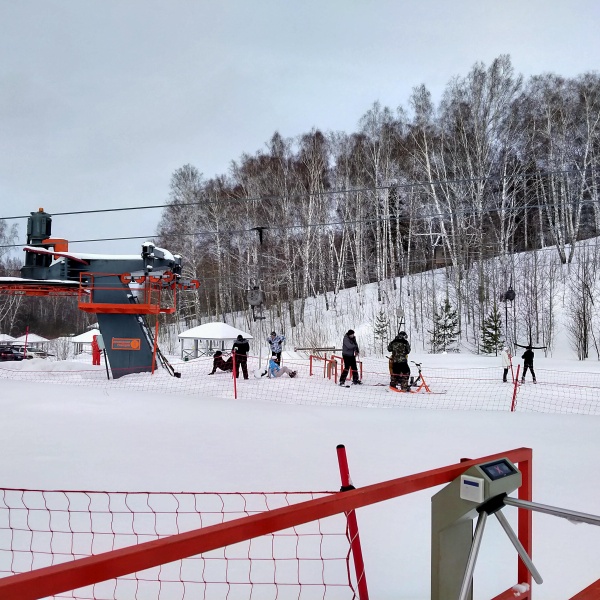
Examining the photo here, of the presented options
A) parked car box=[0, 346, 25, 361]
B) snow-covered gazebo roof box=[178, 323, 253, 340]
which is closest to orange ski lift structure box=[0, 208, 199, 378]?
snow-covered gazebo roof box=[178, 323, 253, 340]

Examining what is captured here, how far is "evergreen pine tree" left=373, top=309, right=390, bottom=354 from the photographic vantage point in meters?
23.3

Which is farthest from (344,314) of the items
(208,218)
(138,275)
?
(138,275)

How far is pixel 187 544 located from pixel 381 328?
896 inches

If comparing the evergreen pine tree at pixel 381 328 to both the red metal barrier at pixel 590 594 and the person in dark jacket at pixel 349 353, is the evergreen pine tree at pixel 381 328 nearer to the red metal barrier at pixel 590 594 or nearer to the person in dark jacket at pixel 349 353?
the person in dark jacket at pixel 349 353

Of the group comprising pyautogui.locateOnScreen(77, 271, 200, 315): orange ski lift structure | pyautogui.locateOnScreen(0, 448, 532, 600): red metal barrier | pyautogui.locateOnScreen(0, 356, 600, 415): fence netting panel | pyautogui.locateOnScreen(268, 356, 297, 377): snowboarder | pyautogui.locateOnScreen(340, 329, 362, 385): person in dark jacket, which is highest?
pyautogui.locateOnScreen(77, 271, 200, 315): orange ski lift structure

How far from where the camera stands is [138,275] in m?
13.7

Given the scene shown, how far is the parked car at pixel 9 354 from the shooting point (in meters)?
25.8

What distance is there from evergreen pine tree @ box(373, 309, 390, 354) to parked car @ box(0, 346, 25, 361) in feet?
58.6

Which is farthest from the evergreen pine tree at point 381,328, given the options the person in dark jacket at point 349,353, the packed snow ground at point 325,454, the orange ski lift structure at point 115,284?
the packed snow ground at point 325,454

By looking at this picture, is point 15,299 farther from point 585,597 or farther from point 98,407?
point 585,597

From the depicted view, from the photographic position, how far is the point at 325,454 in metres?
6.23

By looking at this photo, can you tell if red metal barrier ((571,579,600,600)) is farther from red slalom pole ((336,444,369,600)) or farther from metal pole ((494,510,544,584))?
red slalom pole ((336,444,369,600))

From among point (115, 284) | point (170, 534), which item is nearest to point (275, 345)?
point (115, 284)

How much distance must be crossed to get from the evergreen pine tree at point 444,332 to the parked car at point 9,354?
2048 centimetres
